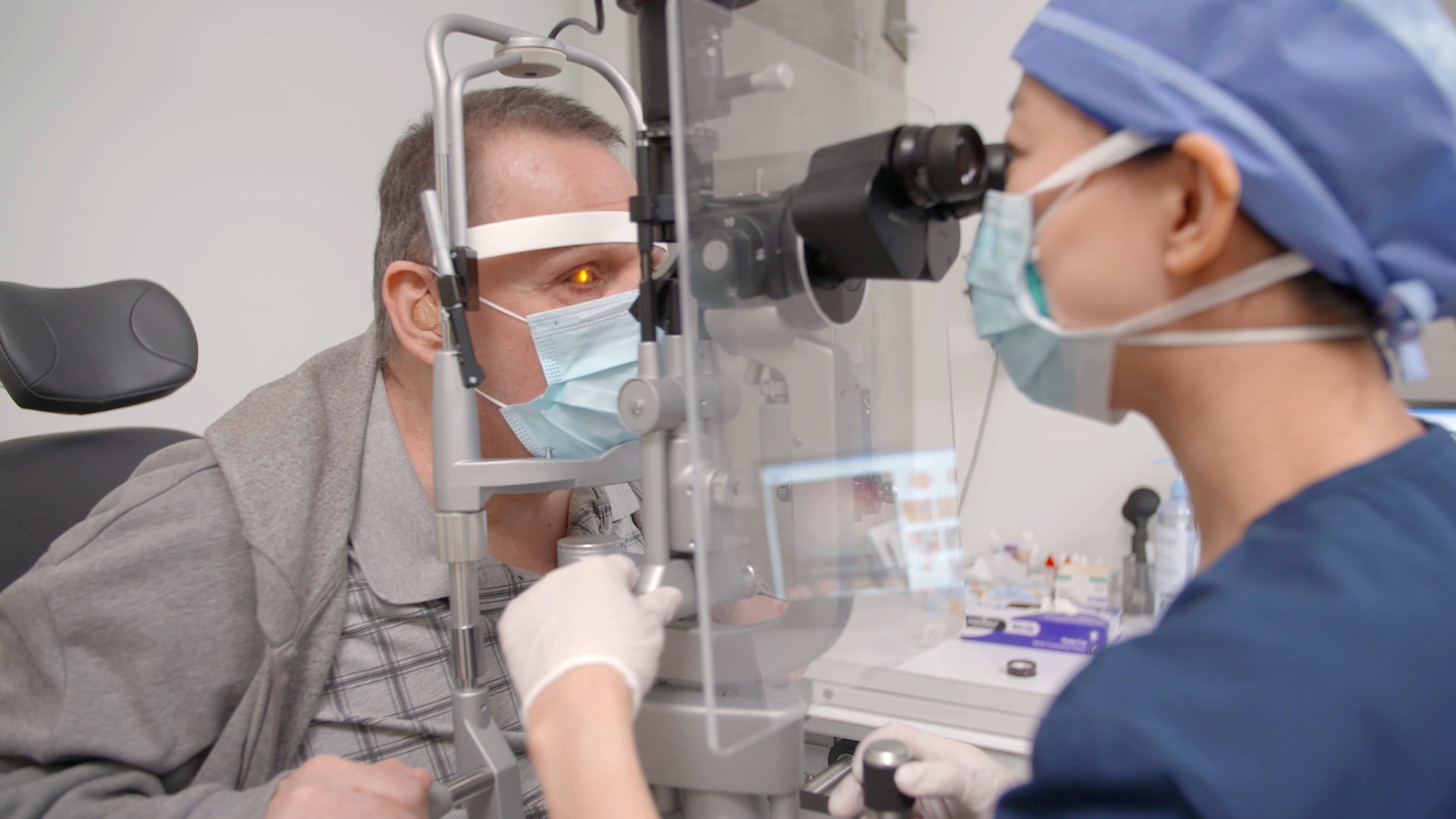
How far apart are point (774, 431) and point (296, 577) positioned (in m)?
0.57

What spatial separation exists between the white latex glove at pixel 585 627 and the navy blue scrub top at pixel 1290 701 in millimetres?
266

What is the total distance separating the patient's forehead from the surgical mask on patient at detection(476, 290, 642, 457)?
0.13 metres

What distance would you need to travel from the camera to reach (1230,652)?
17.5 inches

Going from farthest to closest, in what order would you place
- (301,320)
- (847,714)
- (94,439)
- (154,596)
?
(301,320) → (847,714) → (94,439) → (154,596)

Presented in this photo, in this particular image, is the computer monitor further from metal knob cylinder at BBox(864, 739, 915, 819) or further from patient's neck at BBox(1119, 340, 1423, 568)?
metal knob cylinder at BBox(864, 739, 915, 819)

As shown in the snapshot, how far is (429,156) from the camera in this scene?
1.08m

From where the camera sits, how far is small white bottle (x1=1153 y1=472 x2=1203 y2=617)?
68.2 inches

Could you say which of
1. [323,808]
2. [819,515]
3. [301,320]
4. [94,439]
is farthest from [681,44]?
[301,320]

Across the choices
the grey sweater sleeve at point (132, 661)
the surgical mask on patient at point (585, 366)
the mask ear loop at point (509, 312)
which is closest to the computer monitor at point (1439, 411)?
the surgical mask on patient at point (585, 366)

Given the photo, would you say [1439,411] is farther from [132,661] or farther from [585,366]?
[132,661]

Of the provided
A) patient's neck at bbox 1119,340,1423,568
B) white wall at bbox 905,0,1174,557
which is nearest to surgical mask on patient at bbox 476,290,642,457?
patient's neck at bbox 1119,340,1423,568

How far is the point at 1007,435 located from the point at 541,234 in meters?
1.49

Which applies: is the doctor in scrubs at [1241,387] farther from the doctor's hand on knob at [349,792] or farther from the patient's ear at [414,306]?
the patient's ear at [414,306]

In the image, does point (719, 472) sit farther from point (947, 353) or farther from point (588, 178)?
point (588, 178)
